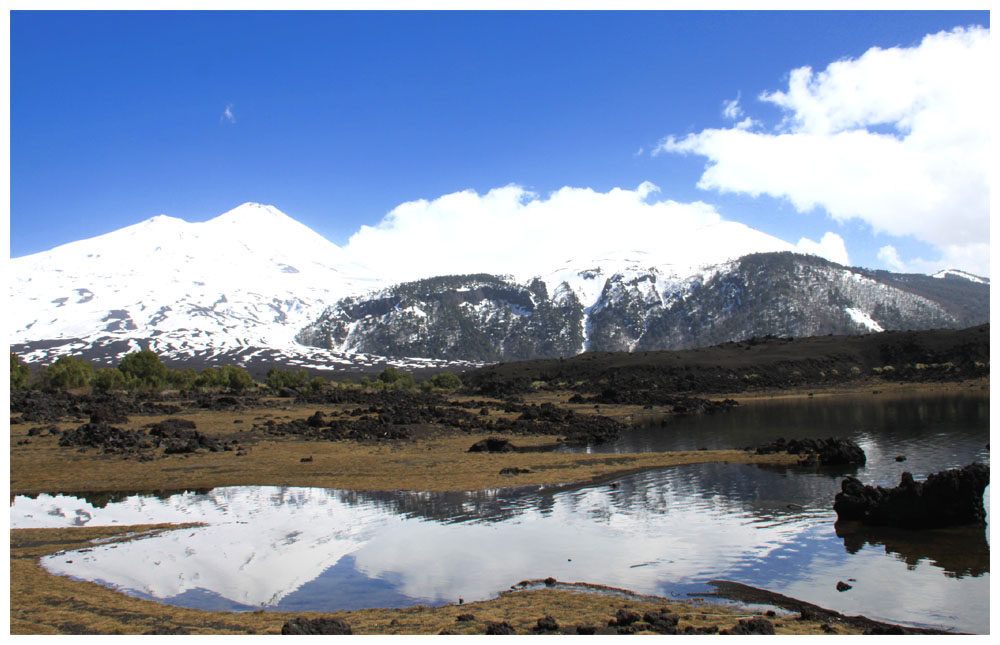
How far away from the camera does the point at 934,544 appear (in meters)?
19.5

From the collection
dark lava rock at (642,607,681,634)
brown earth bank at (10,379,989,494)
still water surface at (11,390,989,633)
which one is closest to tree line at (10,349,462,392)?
brown earth bank at (10,379,989,494)

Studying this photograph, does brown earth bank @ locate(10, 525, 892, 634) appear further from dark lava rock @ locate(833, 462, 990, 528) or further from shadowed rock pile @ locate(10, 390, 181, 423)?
shadowed rock pile @ locate(10, 390, 181, 423)

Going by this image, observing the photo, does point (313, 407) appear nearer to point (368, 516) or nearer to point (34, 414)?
point (34, 414)

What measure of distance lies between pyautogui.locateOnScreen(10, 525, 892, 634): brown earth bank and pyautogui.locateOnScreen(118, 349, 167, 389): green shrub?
344 ft

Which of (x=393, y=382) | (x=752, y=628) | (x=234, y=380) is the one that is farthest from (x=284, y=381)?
(x=752, y=628)

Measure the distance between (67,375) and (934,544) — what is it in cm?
10774

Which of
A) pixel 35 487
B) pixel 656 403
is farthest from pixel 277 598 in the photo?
pixel 656 403

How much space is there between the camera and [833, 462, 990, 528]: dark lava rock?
20.8 m

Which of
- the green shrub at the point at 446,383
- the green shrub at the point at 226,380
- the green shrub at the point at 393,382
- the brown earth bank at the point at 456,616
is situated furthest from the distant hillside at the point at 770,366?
the brown earth bank at the point at 456,616

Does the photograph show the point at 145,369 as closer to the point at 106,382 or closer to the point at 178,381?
the point at 178,381

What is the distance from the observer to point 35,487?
106 ft

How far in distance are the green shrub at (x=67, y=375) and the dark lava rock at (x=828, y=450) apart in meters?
95.8

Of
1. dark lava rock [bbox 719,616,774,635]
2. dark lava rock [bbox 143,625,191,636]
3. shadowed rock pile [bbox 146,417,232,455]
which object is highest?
shadowed rock pile [bbox 146,417,232,455]

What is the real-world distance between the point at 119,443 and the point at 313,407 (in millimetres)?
36878
